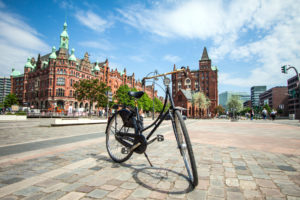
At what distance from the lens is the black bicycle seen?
7.22 ft

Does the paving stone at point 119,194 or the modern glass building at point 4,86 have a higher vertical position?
the modern glass building at point 4,86

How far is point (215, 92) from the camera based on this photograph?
8819 cm

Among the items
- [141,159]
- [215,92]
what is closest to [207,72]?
[215,92]

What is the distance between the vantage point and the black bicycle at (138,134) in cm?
220

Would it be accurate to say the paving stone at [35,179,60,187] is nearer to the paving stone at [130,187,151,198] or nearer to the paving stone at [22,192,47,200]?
the paving stone at [22,192,47,200]

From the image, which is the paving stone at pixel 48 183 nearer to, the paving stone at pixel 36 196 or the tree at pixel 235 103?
the paving stone at pixel 36 196

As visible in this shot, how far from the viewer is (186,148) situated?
2201mm

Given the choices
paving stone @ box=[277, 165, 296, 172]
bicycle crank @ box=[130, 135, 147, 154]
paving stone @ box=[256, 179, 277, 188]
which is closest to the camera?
paving stone @ box=[256, 179, 277, 188]

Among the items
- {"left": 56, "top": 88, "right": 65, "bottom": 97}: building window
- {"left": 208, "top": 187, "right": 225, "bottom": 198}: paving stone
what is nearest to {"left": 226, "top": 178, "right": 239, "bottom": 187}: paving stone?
{"left": 208, "top": 187, "right": 225, "bottom": 198}: paving stone

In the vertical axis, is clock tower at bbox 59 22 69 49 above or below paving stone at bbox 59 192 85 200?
above

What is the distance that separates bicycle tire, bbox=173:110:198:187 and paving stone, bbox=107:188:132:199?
2.75ft

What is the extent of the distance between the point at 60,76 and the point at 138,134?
65.0 m

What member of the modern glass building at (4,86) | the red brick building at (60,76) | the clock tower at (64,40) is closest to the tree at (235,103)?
the red brick building at (60,76)

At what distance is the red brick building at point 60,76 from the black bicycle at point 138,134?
51.4 m
